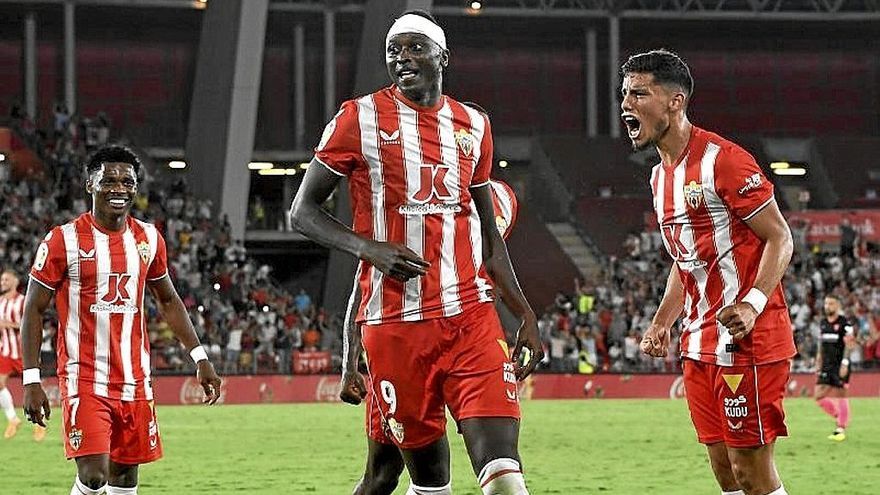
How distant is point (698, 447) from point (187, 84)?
34.5m

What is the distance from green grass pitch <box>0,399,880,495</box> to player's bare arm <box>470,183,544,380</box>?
20.1 feet

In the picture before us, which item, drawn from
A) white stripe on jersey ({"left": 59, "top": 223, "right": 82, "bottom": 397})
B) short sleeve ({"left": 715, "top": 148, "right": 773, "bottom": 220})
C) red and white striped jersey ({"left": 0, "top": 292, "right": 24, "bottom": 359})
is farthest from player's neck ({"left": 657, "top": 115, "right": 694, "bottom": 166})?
red and white striped jersey ({"left": 0, "top": 292, "right": 24, "bottom": 359})

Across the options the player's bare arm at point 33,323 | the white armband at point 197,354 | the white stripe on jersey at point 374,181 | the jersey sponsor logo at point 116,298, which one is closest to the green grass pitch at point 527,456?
the white armband at point 197,354

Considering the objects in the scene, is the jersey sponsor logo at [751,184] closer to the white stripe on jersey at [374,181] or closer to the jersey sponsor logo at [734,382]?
the jersey sponsor logo at [734,382]

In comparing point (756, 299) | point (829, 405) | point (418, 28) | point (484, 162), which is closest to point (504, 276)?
point (484, 162)

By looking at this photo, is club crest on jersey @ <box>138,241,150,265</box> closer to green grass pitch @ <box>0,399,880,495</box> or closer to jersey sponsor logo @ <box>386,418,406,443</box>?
jersey sponsor logo @ <box>386,418,406,443</box>

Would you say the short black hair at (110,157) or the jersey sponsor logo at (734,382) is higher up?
the short black hair at (110,157)

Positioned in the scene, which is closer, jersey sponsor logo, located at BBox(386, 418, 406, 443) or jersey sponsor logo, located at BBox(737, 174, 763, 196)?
jersey sponsor logo, located at BBox(386, 418, 406, 443)

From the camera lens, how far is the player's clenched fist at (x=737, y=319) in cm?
714

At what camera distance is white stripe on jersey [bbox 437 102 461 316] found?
23.4 ft

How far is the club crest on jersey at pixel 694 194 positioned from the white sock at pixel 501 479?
5.53 ft

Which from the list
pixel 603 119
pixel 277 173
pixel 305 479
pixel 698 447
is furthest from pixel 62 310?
pixel 603 119

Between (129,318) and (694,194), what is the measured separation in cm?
361

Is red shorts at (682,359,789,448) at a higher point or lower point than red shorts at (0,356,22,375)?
higher
